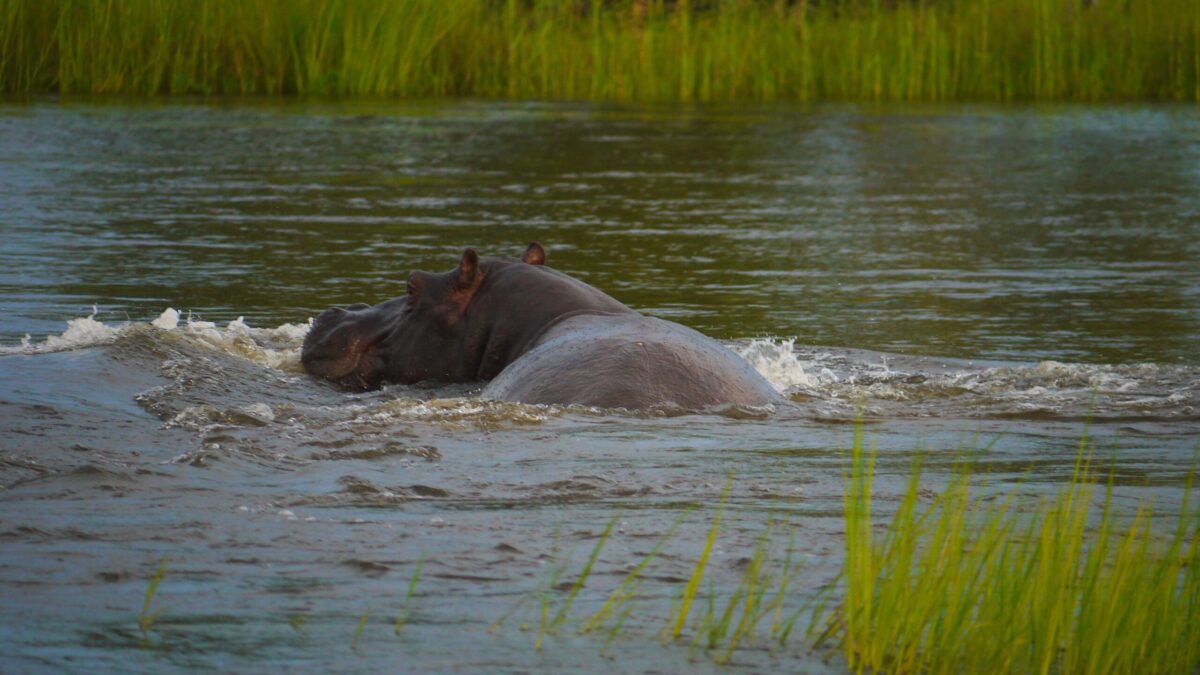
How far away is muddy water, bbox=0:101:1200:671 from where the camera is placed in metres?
3.48

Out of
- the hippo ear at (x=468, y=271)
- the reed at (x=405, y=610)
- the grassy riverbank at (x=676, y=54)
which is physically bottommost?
the reed at (x=405, y=610)

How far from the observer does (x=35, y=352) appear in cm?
678

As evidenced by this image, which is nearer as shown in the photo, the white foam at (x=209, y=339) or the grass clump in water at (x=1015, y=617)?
the grass clump in water at (x=1015, y=617)

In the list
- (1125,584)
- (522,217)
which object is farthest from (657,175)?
(1125,584)

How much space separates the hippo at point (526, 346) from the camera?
558 centimetres

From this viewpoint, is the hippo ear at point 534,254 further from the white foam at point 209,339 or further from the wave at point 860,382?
the white foam at point 209,339

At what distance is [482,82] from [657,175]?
25.3ft

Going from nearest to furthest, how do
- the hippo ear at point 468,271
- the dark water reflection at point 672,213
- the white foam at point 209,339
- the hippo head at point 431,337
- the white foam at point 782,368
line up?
the hippo ear at point 468,271 < the hippo head at point 431,337 < the white foam at point 782,368 < the white foam at point 209,339 < the dark water reflection at point 672,213

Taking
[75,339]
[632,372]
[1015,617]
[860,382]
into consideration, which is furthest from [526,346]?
[1015,617]

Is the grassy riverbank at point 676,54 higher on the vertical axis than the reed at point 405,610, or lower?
higher

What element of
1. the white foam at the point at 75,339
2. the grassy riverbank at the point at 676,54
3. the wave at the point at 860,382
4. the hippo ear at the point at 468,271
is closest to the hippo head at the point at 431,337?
the hippo ear at the point at 468,271

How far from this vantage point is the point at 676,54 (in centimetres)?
2344

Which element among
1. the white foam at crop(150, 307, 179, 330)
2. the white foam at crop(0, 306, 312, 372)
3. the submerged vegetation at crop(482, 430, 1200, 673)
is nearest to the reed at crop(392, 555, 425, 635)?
the submerged vegetation at crop(482, 430, 1200, 673)

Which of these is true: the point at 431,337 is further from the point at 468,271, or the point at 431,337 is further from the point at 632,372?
the point at 632,372
